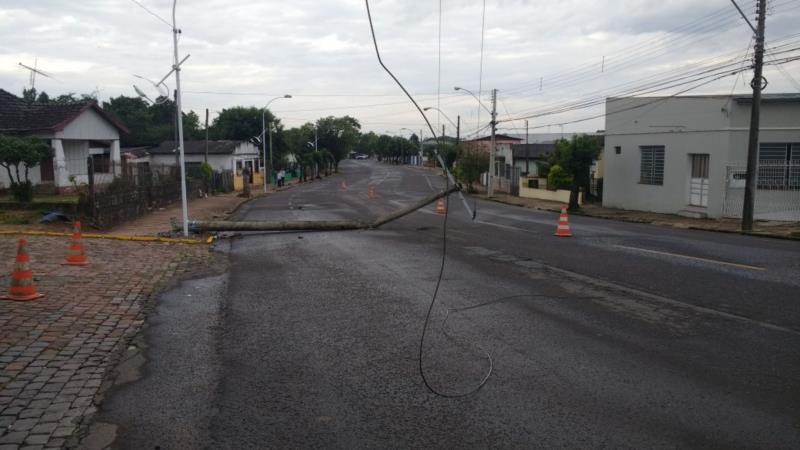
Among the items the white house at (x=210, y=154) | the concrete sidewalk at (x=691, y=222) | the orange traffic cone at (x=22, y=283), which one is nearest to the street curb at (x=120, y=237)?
the orange traffic cone at (x=22, y=283)

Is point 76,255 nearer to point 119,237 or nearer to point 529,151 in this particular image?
point 119,237

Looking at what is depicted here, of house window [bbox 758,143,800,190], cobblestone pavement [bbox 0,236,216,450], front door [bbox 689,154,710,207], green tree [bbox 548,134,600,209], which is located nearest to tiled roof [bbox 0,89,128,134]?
cobblestone pavement [bbox 0,236,216,450]

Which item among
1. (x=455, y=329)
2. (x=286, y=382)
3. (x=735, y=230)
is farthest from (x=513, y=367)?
(x=735, y=230)

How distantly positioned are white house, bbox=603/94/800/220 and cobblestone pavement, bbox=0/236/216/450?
19763 mm

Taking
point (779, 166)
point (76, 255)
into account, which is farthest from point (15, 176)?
point (779, 166)

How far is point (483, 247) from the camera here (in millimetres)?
15148

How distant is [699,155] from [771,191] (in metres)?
3.75

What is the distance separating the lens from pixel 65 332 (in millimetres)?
7504

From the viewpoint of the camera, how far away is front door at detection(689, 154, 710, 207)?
87.9 ft

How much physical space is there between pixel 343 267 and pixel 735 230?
14.2 meters

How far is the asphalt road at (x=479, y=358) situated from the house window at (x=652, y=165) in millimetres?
17526

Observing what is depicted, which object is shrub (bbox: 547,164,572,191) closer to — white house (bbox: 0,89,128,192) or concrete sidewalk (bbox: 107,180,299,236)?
concrete sidewalk (bbox: 107,180,299,236)

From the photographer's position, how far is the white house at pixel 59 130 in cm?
2777

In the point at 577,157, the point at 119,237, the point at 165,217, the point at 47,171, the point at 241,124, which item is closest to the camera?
the point at 119,237
